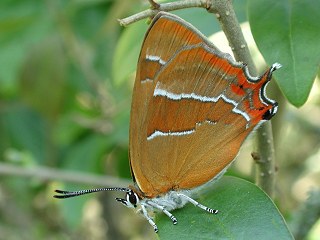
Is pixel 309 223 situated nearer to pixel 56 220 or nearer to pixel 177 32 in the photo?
pixel 177 32

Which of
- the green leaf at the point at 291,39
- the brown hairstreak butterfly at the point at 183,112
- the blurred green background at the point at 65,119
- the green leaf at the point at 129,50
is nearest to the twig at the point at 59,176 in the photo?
the blurred green background at the point at 65,119

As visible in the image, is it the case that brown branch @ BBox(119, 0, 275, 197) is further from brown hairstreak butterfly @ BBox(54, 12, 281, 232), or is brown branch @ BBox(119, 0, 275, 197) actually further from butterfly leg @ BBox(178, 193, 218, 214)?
butterfly leg @ BBox(178, 193, 218, 214)

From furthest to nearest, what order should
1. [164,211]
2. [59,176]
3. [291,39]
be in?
1. [59,176]
2. [164,211]
3. [291,39]

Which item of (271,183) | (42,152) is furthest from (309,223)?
(42,152)

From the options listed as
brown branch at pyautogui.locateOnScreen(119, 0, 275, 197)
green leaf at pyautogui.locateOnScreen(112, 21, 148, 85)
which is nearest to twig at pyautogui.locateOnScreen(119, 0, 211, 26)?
brown branch at pyautogui.locateOnScreen(119, 0, 275, 197)

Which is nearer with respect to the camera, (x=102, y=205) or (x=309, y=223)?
(x=309, y=223)

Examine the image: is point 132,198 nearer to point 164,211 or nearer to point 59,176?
point 164,211

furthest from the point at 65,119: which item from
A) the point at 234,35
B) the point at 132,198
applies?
the point at 234,35
